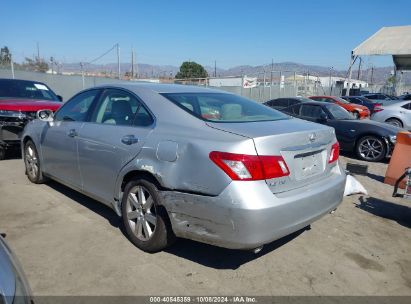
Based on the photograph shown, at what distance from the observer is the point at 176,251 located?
380 centimetres

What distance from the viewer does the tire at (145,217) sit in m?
3.48

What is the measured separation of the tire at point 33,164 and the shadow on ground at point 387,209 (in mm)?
4698

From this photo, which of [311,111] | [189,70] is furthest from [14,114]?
[189,70]

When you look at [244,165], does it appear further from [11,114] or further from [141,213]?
[11,114]

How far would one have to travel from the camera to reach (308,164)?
346 cm

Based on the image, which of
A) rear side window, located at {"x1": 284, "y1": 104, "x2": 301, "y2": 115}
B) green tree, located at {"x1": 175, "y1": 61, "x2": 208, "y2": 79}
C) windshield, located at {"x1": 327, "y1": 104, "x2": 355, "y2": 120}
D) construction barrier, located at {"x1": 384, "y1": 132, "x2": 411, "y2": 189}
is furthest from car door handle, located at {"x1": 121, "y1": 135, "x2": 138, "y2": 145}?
green tree, located at {"x1": 175, "y1": 61, "x2": 208, "y2": 79}

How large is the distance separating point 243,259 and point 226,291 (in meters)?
0.61

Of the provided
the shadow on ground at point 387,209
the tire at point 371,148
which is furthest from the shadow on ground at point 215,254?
the tire at point 371,148

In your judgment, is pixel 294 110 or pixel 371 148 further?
pixel 294 110

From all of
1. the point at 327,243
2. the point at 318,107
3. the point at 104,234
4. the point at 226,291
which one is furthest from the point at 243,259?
the point at 318,107

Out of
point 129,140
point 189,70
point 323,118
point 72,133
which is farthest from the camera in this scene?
point 189,70

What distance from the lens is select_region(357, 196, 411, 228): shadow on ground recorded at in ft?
17.0

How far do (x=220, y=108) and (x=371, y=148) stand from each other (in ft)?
21.9

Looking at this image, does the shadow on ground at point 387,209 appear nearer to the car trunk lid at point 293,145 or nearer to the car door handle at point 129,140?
the car trunk lid at point 293,145
